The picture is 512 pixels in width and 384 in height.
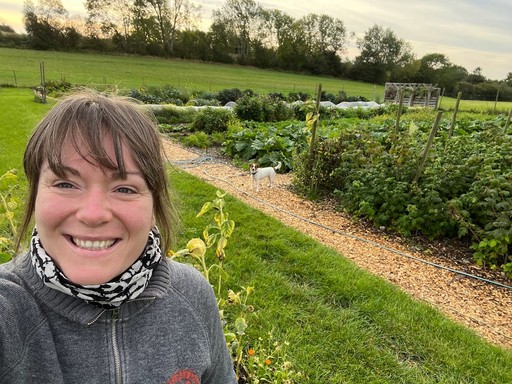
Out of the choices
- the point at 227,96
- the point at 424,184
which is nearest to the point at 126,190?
the point at 424,184

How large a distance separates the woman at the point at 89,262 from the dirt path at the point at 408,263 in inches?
125

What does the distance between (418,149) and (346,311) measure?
3.24m

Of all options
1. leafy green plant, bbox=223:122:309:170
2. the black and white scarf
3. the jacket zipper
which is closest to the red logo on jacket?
the jacket zipper

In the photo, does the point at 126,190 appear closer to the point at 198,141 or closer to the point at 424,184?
the point at 424,184

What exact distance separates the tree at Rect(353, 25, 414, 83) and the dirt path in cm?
5645

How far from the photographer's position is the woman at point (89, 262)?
90 centimetres

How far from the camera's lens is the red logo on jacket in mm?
1060

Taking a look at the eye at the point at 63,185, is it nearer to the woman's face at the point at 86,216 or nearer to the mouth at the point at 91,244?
the woman's face at the point at 86,216

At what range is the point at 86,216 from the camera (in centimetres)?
88

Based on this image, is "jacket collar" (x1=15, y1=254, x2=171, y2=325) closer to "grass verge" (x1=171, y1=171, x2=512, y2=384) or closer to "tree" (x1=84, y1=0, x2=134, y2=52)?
"grass verge" (x1=171, y1=171, x2=512, y2=384)

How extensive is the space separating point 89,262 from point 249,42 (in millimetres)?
60638

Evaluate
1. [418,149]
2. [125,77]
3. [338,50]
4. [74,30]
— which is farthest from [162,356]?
[338,50]

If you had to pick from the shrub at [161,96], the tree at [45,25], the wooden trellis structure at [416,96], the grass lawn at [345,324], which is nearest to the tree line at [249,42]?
the tree at [45,25]

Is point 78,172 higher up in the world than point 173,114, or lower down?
higher up
